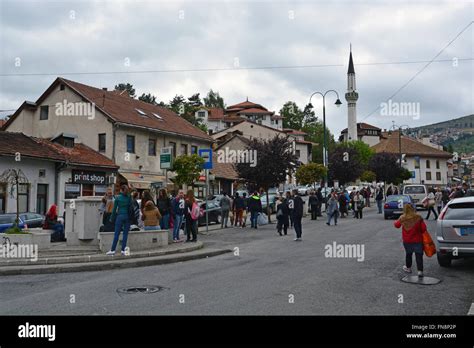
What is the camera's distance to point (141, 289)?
8.30 m

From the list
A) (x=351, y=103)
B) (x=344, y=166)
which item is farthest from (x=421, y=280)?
(x=351, y=103)

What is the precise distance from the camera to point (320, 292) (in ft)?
25.6

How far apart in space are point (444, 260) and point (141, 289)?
263 inches

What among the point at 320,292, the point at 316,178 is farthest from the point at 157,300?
the point at 316,178

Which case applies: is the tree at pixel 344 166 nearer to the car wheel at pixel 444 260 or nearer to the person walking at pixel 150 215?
the person walking at pixel 150 215

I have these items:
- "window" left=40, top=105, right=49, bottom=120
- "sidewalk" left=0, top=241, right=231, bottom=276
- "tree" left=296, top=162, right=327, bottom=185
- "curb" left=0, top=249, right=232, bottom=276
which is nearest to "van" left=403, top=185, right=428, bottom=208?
"tree" left=296, top=162, right=327, bottom=185

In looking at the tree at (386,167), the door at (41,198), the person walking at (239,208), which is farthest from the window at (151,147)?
the tree at (386,167)

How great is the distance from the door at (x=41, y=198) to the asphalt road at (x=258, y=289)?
18.2 meters

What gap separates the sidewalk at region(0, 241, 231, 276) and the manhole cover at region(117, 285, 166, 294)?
2.81 m

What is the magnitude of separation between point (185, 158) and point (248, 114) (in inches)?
2647

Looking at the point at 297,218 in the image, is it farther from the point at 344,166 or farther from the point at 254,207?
the point at 344,166

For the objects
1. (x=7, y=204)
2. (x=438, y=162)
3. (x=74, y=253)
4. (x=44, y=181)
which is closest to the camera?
(x=74, y=253)

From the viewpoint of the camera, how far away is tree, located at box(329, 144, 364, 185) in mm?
46938
